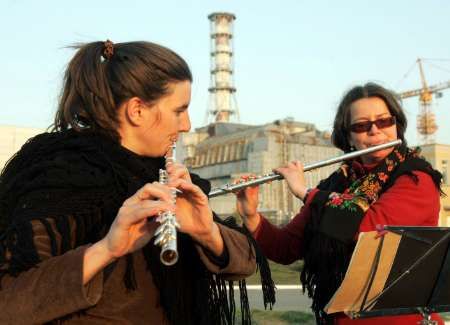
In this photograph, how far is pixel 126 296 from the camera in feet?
4.69

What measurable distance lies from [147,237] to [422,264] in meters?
1.32

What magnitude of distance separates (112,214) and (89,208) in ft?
0.23

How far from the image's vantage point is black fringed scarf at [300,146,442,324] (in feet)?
7.84

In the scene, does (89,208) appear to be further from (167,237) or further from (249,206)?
(249,206)

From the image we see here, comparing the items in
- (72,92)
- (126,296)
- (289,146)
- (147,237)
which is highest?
(289,146)

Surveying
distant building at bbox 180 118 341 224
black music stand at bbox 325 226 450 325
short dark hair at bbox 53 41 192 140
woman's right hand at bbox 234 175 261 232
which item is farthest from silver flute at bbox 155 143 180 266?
distant building at bbox 180 118 341 224

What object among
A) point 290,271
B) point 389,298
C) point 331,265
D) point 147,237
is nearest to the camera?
point 147,237

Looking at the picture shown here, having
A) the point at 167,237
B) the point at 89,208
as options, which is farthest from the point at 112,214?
the point at 167,237

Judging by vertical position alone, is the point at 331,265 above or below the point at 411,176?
below

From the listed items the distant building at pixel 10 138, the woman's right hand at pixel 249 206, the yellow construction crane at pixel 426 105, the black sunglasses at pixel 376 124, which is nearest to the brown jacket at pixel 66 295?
the woman's right hand at pixel 249 206

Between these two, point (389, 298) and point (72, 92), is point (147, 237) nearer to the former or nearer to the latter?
point (72, 92)

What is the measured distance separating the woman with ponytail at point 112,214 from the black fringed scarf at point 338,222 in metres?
0.80

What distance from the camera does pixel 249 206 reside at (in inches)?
110

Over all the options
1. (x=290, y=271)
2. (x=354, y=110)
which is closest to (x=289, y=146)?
(x=290, y=271)
